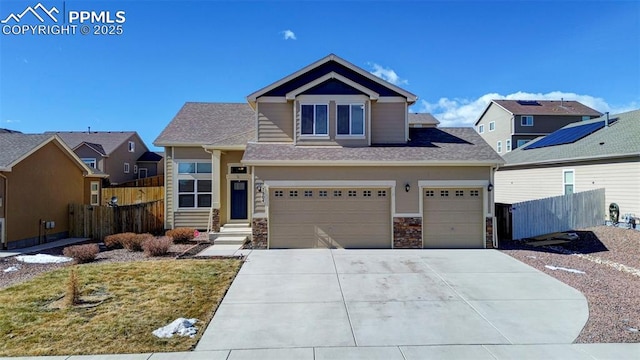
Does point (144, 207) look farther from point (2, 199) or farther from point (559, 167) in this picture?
A: point (559, 167)

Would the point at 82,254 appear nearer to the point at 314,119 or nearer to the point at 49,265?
the point at 49,265

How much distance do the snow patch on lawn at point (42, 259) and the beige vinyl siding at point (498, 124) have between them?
36.6 metres

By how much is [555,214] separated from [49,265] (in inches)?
702

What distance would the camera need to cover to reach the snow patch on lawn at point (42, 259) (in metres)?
10.4

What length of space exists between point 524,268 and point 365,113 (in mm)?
7240

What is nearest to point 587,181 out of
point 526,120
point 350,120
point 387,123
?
point 387,123

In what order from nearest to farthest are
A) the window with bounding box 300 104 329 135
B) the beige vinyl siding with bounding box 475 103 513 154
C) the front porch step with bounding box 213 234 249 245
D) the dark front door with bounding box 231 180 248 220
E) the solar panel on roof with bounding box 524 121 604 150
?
the front porch step with bounding box 213 234 249 245
the window with bounding box 300 104 329 135
the dark front door with bounding box 231 180 248 220
the solar panel on roof with bounding box 524 121 604 150
the beige vinyl siding with bounding box 475 103 513 154

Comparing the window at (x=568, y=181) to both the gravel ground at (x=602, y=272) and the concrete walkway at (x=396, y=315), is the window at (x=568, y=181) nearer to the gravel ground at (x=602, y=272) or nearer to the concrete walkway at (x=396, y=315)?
the gravel ground at (x=602, y=272)

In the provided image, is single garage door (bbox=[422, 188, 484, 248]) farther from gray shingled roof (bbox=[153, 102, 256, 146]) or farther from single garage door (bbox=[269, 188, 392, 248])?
gray shingled roof (bbox=[153, 102, 256, 146])

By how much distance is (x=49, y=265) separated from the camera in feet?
32.8

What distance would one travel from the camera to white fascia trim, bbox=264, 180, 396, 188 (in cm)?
→ 1179

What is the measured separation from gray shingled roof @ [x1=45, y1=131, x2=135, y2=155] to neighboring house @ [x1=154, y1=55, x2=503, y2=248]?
75.8 feet

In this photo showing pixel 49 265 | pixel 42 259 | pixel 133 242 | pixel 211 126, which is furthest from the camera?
pixel 211 126

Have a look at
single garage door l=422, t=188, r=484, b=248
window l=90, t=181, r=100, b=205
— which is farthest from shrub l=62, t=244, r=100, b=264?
single garage door l=422, t=188, r=484, b=248
